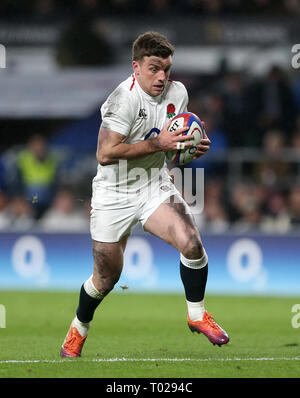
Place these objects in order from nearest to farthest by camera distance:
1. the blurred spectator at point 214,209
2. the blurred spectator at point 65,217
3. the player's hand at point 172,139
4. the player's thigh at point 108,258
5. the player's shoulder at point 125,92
Result: the player's hand at point 172,139 → the player's shoulder at point 125,92 → the player's thigh at point 108,258 → the blurred spectator at point 214,209 → the blurred spectator at point 65,217

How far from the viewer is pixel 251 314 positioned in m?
11.2

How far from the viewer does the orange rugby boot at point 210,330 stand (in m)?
7.03

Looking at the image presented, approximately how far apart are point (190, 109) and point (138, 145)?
28.2 ft

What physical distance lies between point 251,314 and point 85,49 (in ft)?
26.6

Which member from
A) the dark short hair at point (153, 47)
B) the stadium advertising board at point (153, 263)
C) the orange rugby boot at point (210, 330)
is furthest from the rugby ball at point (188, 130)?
the stadium advertising board at point (153, 263)

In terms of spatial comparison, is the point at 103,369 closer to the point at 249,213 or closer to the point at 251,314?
the point at 251,314

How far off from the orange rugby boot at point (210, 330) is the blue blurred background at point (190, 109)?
173 inches

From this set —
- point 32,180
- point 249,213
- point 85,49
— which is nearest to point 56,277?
point 32,180

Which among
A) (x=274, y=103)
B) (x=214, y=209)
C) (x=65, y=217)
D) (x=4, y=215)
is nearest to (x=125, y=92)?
(x=214, y=209)

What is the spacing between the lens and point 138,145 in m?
6.99

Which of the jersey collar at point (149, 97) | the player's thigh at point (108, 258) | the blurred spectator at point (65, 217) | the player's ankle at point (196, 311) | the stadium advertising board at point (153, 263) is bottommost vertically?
the stadium advertising board at point (153, 263)

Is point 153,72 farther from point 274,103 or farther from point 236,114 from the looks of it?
point 274,103

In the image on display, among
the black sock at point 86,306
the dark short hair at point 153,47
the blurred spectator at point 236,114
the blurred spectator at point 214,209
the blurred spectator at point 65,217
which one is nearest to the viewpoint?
the dark short hair at point 153,47

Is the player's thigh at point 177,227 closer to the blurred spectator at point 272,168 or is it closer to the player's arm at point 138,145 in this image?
the player's arm at point 138,145
